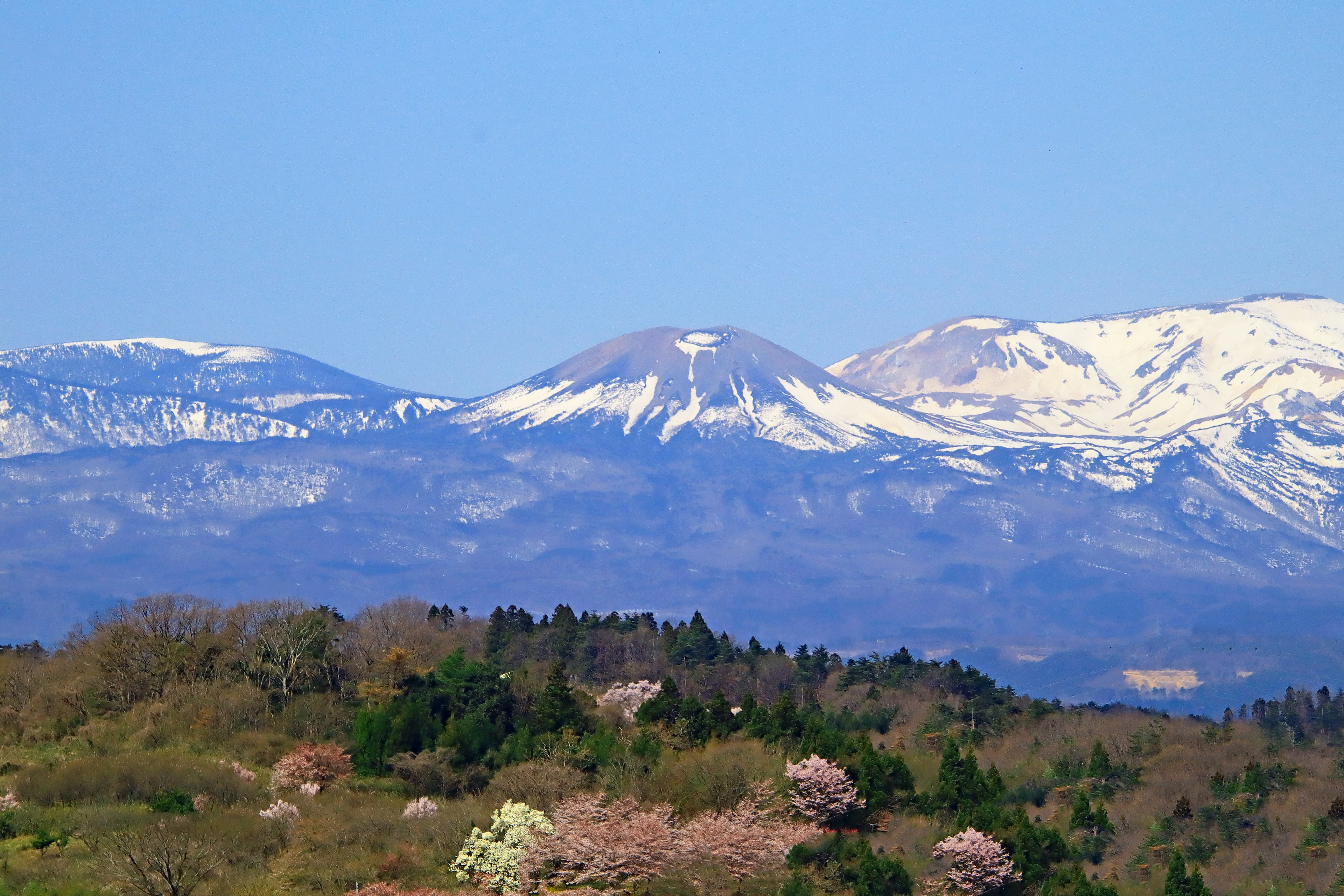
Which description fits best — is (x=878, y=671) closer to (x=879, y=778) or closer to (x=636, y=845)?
(x=879, y=778)

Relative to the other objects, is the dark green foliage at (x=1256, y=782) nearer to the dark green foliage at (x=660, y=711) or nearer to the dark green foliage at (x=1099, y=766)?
the dark green foliage at (x=1099, y=766)

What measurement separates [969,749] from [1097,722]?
19.1 metres

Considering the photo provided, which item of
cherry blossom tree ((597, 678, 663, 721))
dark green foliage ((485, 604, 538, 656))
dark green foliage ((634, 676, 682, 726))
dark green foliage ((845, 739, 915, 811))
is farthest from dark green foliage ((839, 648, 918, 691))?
dark green foliage ((845, 739, 915, 811))

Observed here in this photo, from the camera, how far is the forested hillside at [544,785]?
5606 cm

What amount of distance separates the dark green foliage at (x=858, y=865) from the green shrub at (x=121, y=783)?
2093cm

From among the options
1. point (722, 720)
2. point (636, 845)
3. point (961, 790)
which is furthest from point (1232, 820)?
point (636, 845)

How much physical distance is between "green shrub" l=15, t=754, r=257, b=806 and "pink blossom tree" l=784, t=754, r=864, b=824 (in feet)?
68.4

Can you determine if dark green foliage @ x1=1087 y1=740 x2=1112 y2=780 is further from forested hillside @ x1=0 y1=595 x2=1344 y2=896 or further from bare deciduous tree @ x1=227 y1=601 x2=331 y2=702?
bare deciduous tree @ x1=227 y1=601 x2=331 y2=702

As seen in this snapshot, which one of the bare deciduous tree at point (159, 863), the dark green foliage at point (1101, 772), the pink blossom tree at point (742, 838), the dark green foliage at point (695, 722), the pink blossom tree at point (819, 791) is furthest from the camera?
the dark green foliage at point (1101, 772)

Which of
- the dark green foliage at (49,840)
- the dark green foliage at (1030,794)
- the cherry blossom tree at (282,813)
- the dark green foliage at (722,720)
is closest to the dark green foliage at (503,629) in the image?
the dark green foliage at (722,720)

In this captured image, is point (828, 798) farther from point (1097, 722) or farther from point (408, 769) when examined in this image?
point (1097, 722)

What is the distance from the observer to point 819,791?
218 feet

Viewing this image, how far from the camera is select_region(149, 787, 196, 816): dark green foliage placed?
191 feet

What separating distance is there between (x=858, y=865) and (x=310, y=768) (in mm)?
22354
